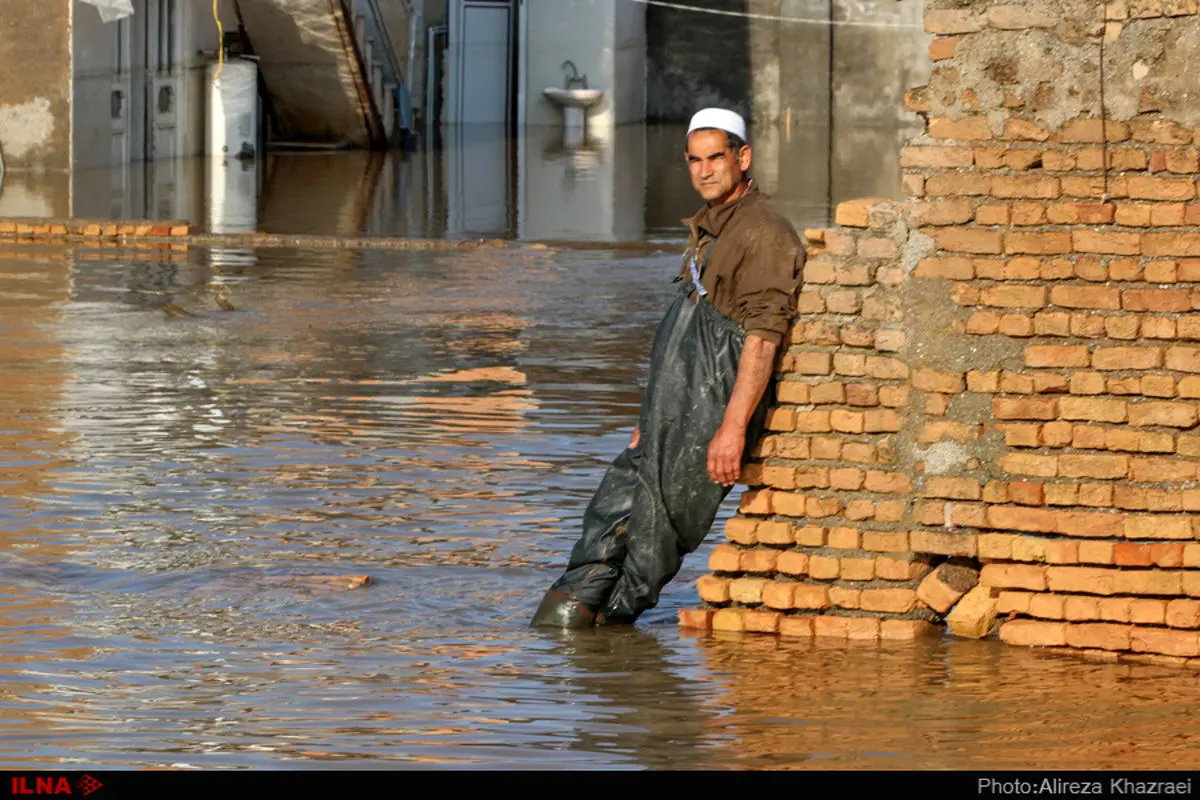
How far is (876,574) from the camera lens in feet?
19.7

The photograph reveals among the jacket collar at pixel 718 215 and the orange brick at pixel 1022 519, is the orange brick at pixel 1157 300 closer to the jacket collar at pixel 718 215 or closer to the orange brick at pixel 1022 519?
the orange brick at pixel 1022 519

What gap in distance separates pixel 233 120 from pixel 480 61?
9.93m

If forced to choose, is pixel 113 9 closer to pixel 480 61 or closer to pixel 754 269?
pixel 480 61

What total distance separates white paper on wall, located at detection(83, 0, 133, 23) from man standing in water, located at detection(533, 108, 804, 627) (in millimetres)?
17285

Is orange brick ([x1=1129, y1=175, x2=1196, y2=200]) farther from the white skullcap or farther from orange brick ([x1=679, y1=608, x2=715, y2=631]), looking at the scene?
orange brick ([x1=679, y1=608, x2=715, y2=631])

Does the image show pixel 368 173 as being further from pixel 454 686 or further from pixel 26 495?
pixel 454 686

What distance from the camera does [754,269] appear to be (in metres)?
5.90

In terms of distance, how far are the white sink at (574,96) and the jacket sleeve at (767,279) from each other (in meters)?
29.1

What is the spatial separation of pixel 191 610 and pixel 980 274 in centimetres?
234

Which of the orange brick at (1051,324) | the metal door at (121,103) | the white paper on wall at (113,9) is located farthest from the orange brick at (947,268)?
the white paper on wall at (113,9)

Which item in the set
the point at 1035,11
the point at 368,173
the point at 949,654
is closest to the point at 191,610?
the point at 949,654

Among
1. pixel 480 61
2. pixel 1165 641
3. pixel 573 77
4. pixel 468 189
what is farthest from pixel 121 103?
pixel 1165 641

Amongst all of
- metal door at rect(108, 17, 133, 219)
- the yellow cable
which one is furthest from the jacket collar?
the yellow cable

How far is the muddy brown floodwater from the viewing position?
5.02 metres
